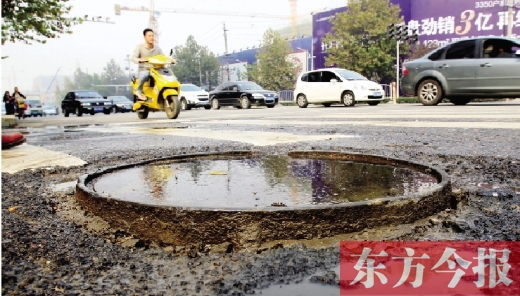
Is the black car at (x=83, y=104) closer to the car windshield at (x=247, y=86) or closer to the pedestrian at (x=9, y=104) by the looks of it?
the pedestrian at (x=9, y=104)

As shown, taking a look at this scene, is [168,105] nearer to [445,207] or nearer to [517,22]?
[445,207]

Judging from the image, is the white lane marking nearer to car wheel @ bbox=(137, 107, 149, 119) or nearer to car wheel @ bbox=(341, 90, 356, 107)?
car wheel @ bbox=(137, 107, 149, 119)

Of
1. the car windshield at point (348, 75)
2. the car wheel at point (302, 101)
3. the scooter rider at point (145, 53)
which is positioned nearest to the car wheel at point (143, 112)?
the scooter rider at point (145, 53)

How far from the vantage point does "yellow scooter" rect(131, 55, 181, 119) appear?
871cm

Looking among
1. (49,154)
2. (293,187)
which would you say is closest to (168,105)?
(49,154)

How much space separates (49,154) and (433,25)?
4085 cm

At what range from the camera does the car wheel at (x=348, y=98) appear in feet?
51.2

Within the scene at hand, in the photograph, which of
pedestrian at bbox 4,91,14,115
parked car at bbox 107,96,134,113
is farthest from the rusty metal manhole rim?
parked car at bbox 107,96,134,113

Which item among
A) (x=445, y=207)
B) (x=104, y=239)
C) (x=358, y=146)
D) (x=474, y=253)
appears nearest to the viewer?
(x=474, y=253)

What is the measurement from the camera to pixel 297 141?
3.79 meters

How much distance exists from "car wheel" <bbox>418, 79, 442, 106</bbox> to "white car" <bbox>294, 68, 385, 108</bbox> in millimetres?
4443

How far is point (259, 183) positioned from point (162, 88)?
7320 mm

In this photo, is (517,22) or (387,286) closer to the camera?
(387,286)

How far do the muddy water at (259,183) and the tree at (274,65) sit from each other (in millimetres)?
45108
